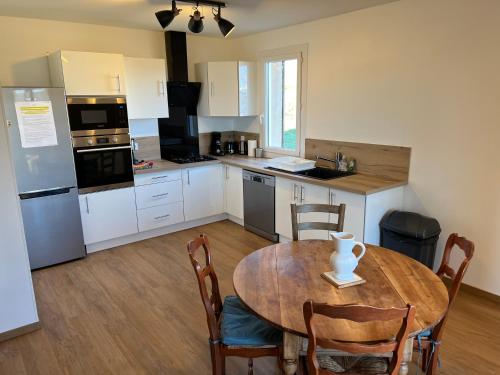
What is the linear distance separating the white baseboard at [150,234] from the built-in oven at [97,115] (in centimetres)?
122

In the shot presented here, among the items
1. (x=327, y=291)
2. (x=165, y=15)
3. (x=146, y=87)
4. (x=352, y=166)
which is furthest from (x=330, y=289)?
(x=146, y=87)

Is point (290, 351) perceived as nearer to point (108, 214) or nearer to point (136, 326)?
point (136, 326)

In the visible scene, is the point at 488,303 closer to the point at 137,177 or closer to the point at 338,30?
the point at 338,30

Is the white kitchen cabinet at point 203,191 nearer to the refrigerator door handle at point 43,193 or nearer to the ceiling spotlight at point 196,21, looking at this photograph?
Answer: the refrigerator door handle at point 43,193

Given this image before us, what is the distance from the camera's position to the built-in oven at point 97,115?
351 centimetres

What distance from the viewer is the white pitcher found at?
166 centimetres

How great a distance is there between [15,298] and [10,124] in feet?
4.93

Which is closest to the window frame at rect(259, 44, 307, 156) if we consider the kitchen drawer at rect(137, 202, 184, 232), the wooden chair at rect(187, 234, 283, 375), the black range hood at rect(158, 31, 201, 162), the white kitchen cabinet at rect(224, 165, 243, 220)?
the white kitchen cabinet at rect(224, 165, 243, 220)

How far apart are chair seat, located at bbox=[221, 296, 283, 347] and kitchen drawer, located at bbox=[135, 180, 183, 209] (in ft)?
8.18

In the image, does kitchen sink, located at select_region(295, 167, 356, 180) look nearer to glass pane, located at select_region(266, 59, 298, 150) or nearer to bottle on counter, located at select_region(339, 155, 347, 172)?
bottle on counter, located at select_region(339, 155, 347, 172)

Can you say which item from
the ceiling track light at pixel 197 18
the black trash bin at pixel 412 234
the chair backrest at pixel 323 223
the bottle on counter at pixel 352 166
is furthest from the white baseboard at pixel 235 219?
the ceiling track light at pixel 197 18

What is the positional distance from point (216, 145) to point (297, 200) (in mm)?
1779

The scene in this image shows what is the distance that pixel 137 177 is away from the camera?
13.1ft

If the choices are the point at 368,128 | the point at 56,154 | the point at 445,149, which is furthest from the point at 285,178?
the point at 56,154
